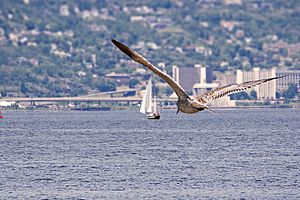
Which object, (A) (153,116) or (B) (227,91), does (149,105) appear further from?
(B) (227,91)

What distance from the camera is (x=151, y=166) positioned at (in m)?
92.9

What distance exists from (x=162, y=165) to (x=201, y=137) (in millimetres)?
44787

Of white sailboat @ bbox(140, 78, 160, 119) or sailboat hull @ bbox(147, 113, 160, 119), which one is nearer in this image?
sailboat hull @ bbox(147, 113, 160, 119)

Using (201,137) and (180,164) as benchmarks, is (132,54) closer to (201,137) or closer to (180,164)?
(180,164)

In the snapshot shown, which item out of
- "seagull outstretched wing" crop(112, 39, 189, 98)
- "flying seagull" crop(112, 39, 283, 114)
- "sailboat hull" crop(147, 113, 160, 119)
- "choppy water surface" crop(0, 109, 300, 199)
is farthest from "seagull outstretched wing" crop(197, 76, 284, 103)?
"sailboat hull" crop(147, 113, 160, 119)

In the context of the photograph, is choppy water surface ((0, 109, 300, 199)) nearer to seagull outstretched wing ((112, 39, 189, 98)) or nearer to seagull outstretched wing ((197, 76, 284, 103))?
seagull outstretched wing ((197, 76, 284, 103))

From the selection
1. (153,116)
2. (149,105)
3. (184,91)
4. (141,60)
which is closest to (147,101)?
(149,105)

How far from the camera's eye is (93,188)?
78.2 m

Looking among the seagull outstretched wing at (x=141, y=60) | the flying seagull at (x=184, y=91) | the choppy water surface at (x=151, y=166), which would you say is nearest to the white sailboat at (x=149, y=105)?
the choppy water surface at (x=151, y=166)

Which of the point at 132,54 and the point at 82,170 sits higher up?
the point at 132,54

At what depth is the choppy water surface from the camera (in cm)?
7656

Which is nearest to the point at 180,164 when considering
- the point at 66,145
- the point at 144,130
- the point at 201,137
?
the point at 66,145

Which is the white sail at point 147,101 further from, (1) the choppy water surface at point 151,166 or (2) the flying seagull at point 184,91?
(2) the flying seagull at point 184,91

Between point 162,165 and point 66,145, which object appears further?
point 66,145
